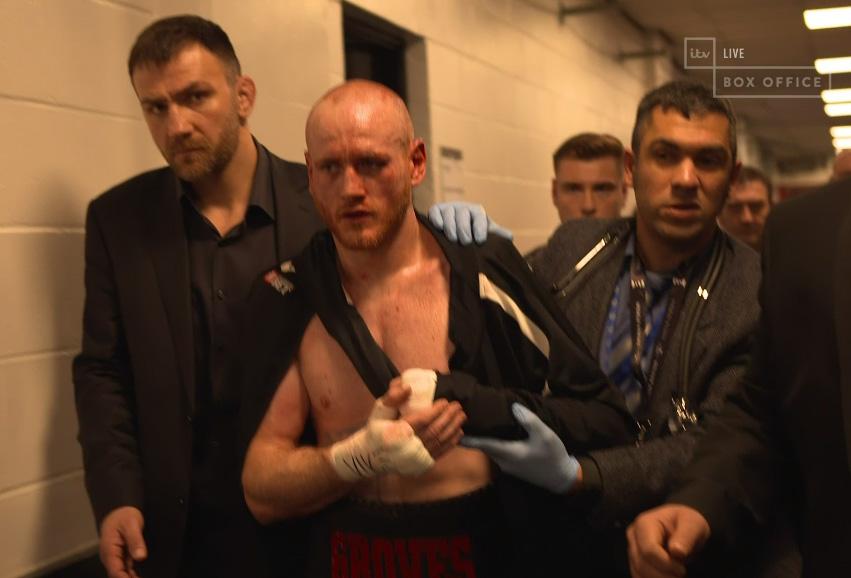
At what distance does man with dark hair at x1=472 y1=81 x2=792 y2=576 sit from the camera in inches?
54.8

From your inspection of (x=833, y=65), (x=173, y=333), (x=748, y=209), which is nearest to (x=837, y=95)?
(x=833, y=65)

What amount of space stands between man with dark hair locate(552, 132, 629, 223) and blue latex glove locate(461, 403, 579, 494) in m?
1.69

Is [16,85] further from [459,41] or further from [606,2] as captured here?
[606,2]

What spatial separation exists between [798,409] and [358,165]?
709 millimetres

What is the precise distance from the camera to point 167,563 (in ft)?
5.17

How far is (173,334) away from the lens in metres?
1.59

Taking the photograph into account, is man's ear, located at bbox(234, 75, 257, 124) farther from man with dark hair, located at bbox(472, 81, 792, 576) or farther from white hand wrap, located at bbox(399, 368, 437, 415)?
white hand wrap, located at bbox(399, 368, 437, 415)

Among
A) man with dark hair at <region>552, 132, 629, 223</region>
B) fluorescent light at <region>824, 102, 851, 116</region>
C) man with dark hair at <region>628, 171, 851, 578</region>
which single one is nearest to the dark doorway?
man with dark hair at <region>552, 132, 629, 223</region>

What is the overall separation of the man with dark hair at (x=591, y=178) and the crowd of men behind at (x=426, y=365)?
1138 millimetres

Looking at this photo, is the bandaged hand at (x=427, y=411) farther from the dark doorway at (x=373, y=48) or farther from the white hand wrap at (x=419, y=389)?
the dark doorway at (x=373, y=48)

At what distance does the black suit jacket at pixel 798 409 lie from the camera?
3.16ft

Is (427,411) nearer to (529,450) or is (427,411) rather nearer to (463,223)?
(529,450)

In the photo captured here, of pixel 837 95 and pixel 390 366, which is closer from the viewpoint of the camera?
pixel 390 366
